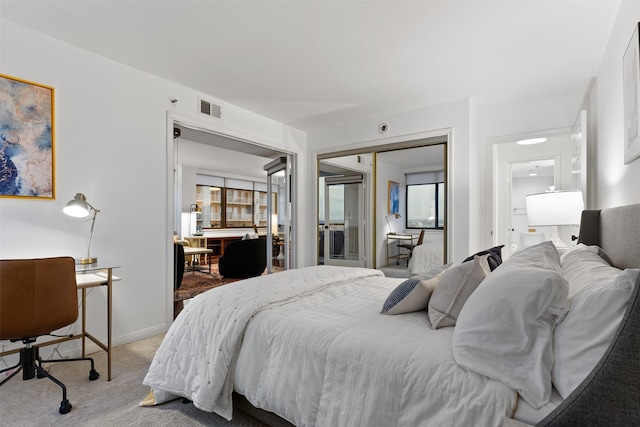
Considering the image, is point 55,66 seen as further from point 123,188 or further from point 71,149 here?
point 123,188

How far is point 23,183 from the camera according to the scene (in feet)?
7.77

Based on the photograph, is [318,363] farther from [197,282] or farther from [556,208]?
[197,282]

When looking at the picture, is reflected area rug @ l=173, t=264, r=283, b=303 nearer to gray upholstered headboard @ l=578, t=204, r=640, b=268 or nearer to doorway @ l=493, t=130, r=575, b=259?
doorway @ l=493, t=130, r=575, b=259

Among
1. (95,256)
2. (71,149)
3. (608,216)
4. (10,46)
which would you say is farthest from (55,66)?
(608,216)

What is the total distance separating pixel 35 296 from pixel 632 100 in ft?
11.1

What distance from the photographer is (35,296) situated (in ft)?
6.08

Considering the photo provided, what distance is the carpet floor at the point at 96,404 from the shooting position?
5.73ft

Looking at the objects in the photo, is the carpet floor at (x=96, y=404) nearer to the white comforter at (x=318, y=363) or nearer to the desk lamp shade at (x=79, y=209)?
the white comforter at (x=318, y=363)

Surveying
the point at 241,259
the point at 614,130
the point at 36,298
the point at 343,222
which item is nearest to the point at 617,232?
the point at 614,130

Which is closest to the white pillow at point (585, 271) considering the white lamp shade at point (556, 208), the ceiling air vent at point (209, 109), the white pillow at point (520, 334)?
the white pillow at point (520, 334)

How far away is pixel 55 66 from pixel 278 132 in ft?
8.44

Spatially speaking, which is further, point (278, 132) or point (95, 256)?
point (278, 132)

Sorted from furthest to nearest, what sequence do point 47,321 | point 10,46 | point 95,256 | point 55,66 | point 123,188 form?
point 123,188 < point 95,256 < point 55,66 < point 10,46 < point 47,321

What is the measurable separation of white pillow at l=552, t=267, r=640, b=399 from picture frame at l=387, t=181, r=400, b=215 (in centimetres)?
570
